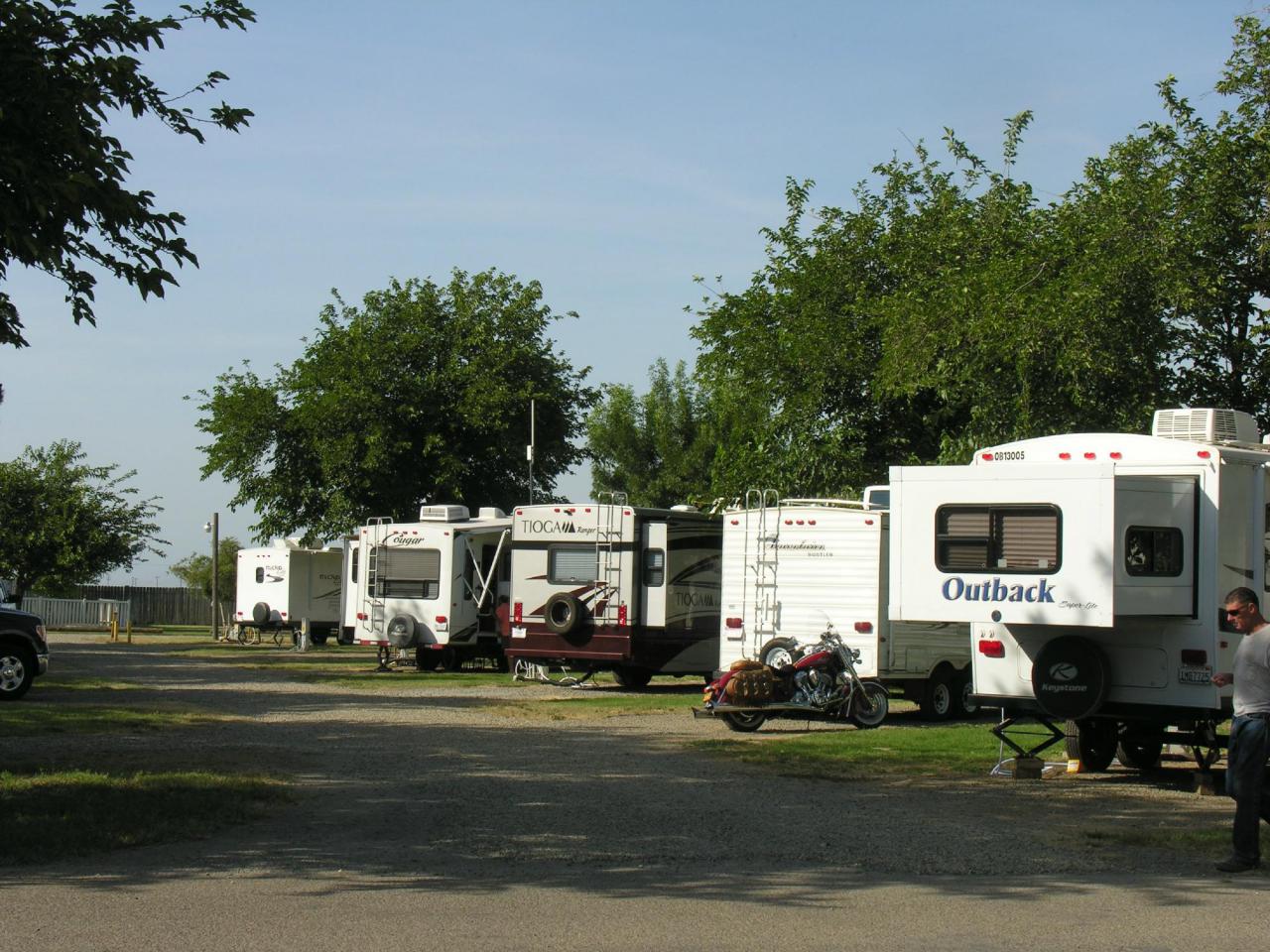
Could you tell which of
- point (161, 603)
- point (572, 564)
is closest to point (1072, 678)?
point (572, 564)

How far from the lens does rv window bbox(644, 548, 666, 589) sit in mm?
22594

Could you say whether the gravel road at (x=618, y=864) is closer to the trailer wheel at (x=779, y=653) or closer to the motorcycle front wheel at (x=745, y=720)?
the motorcycle front wheel at (x=745, y=720)

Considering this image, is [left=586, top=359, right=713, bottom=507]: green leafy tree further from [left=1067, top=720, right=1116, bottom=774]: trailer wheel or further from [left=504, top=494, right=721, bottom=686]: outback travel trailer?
[left=1067, top=720, right=1116, bottom=774]: trailer wheel

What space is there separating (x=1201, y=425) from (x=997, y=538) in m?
2.20

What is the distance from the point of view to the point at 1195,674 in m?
12.1

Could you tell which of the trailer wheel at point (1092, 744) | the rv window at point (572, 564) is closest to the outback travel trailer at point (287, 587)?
the rv window at point (572, 564)

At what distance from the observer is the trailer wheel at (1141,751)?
44.4 ft

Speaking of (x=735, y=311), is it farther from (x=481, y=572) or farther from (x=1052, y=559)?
(x=1052, y=559)

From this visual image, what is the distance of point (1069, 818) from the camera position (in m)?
10.9

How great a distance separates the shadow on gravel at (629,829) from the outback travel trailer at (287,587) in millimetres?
25658

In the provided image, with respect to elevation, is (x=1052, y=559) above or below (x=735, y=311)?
below

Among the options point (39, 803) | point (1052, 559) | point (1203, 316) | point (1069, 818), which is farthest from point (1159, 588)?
point (1203, 316)

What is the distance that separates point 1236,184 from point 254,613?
29.0 m

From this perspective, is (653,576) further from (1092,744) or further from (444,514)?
(1092,744)
